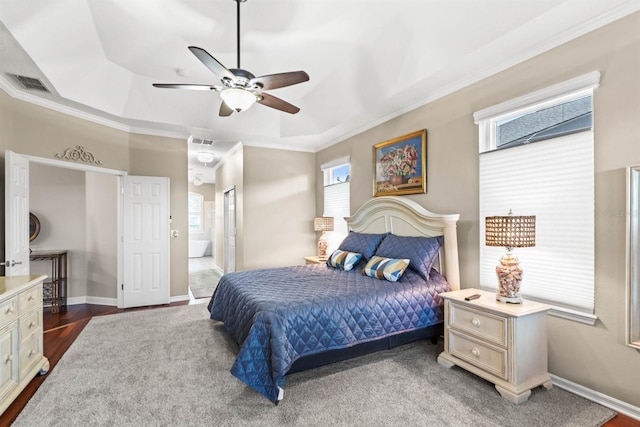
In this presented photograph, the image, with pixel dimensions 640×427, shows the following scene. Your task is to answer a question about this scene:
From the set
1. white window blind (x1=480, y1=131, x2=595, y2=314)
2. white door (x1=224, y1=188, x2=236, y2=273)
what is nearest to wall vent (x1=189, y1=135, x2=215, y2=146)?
white door (x1=224, y1=188, x2=236, y2=273)

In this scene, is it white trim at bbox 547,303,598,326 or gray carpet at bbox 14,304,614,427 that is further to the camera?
white trim at bbox 547,303,598,326

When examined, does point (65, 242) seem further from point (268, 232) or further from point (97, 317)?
point (268, 232)

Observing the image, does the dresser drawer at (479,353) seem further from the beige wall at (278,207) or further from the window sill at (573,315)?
the beige wall at (278,207)

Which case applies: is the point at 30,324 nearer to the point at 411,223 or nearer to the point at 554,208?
the point at 411,223

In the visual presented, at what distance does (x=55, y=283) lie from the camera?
457 centimetres

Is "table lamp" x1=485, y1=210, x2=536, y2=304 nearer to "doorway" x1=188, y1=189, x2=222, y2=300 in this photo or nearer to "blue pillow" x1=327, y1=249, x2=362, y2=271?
"blue pillow" x1=327, y1=249, x2=362, y2=271

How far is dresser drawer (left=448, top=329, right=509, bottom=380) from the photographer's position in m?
2.22

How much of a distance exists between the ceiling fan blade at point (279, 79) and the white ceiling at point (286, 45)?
2.39 ft

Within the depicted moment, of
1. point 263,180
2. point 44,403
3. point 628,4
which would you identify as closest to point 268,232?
point 263,180

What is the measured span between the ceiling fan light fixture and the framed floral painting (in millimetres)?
2084

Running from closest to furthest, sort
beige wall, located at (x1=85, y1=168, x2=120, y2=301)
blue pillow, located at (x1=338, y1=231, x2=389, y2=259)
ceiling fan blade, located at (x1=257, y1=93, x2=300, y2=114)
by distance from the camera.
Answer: ceiling fan blade, located at (x1=257, y1=93, x2=300, y2=114) → blue pillow, located at (x1=338, y1=231, x2=389, y2=259) → beige wall, located at (x1=85, y1=168, x2=120, y2=301)

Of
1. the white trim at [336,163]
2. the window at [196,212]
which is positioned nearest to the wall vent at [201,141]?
the white trim at [336,163]

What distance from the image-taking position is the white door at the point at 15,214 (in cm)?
297

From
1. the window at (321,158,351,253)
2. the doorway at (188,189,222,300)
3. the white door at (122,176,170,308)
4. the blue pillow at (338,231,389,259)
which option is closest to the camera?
the blue pillow at (338,231,389,259)
